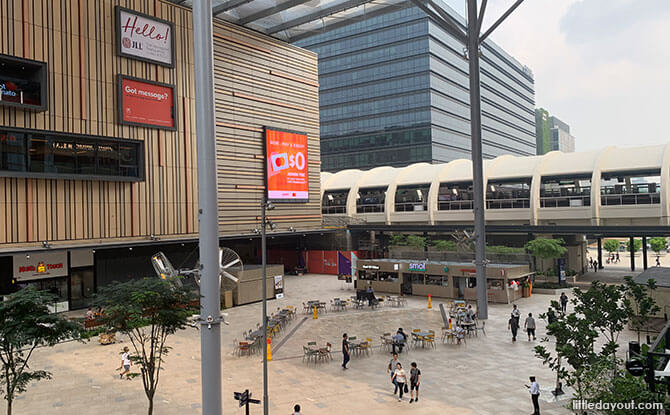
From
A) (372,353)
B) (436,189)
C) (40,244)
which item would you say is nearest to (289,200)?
(436,189)

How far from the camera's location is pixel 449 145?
8569 centimetres

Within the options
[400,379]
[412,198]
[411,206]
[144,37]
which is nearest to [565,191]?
[411,206]

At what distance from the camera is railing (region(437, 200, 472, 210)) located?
4550 cm

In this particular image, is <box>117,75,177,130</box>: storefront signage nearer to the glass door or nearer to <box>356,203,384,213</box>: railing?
the glass door

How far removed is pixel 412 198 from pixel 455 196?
5.06 metres

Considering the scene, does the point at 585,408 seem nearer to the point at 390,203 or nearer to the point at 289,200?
the point at 289,200

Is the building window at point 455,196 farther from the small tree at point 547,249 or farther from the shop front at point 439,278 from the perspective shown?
the shop front at point 439,278

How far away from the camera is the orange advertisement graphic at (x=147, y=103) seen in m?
29.0

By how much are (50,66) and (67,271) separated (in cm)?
1237

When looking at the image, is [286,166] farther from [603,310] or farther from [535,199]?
[603,310]

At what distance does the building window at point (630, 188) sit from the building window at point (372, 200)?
21.6m

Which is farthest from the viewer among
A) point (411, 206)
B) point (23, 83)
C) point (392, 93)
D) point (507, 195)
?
point (392, 93)

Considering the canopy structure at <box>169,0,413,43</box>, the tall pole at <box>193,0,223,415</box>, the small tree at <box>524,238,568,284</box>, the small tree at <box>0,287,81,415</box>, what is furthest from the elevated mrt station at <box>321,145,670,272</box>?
the small tree at <box>0,287,81,415</box>

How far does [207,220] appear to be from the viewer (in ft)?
30.5
